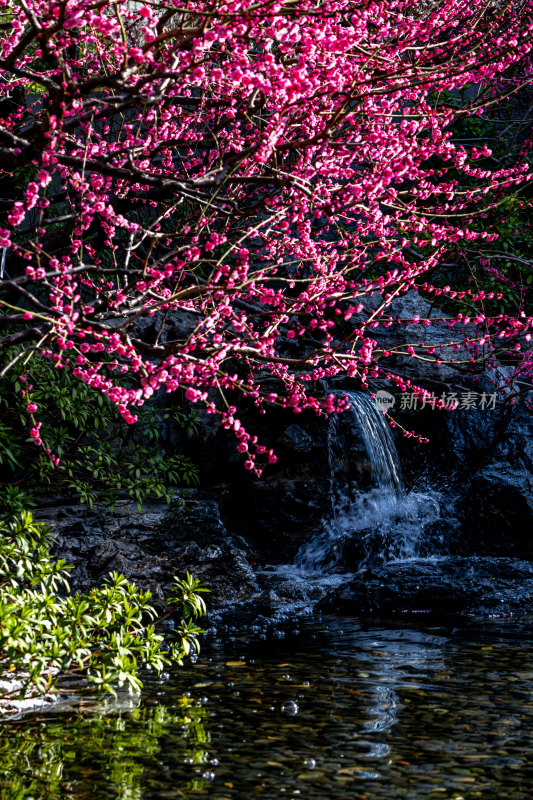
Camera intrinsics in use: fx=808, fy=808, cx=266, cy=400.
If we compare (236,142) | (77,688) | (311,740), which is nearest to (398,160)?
(236,142)

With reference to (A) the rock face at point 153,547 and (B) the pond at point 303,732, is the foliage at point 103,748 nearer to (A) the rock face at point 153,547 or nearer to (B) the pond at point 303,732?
(B) the pond at point 303,732

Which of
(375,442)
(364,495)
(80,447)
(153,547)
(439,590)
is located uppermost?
(375,442)

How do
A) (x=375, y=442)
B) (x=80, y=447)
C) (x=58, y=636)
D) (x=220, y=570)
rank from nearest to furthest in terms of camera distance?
(x=58, y=636), (x=220, y=570), (x=80, y=447), (x=375, y=442)

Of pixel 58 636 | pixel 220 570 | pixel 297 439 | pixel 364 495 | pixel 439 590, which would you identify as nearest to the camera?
pixel 58 636

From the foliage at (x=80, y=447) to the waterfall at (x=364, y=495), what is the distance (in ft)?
7.14

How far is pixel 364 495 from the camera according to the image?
482 inches

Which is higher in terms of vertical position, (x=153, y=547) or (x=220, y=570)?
(x=153, y=547)

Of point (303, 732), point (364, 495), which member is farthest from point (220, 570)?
point (303, 732)

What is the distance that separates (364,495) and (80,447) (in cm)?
439

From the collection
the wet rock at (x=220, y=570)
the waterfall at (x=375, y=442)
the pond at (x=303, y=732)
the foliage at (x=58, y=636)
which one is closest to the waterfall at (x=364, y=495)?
the waterfall at (x=375, y=442)

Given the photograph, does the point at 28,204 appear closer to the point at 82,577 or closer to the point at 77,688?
the point at 77,688

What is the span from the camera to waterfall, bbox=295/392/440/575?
37.3 feet

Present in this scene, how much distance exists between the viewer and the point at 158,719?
530 centimetres

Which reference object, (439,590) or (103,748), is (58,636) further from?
(439,590)
